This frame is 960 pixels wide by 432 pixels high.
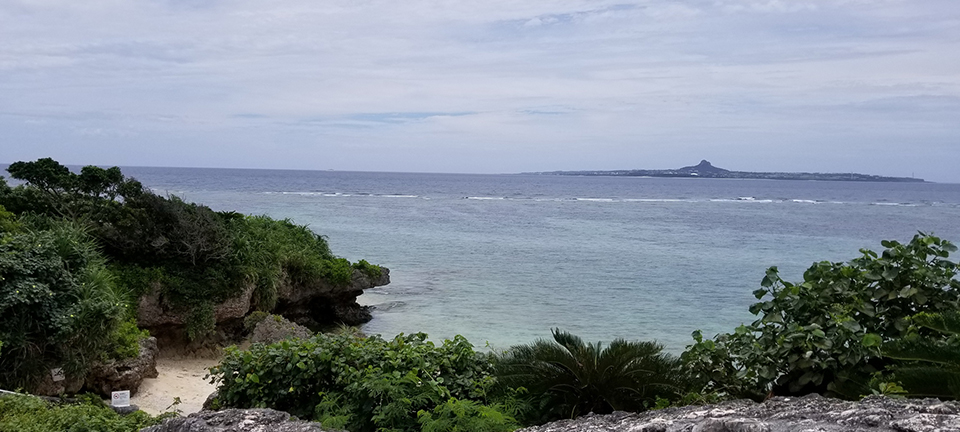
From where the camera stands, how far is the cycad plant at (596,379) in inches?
205

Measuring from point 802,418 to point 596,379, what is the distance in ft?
7.23

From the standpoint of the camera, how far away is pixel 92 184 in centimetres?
1445

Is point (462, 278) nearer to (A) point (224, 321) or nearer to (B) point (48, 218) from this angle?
(A) point (224, 321)

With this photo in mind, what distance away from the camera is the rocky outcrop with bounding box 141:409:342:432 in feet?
13.0

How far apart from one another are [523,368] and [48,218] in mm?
10911

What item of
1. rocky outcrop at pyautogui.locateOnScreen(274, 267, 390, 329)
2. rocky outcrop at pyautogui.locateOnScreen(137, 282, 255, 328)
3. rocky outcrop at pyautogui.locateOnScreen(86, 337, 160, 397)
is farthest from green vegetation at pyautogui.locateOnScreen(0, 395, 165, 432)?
rocky outcrop at pyautogui.locateOnScreen(274, 267, 390, 329)

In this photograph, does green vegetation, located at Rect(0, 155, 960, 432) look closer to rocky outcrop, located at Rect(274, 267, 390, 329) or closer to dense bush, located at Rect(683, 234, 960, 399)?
dense bush, located at Rect(683, 234, 960, 399)

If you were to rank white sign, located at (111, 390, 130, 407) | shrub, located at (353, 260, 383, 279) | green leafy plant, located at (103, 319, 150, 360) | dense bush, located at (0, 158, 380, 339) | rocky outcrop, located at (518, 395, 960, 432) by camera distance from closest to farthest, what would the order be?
rocky outcrop, located at (518, 395, 960, 432)
white sign, located at (111, 390, 130, 407)
green leafy plant, located at (103, 319, 150, 360)
dense bush, located at (0, 158, 380, 339)
shrub, located at (353, 260, 383, 279)

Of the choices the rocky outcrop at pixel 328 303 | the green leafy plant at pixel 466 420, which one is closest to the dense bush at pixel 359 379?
the green leafy plant at pixel 466 420

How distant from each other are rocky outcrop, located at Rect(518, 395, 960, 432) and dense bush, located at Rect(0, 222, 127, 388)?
7996 millimetres

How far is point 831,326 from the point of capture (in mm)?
5148

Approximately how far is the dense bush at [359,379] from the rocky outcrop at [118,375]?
4.01 meters

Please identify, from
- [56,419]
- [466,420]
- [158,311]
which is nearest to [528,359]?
[466,420]

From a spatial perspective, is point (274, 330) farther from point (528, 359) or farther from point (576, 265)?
point (576, 265)
